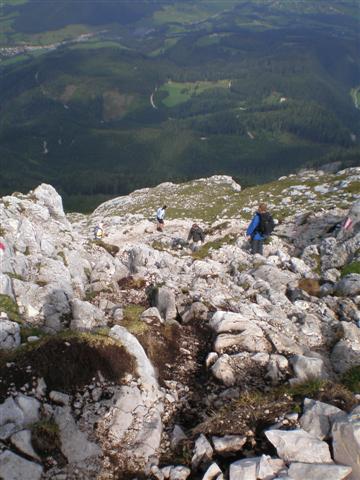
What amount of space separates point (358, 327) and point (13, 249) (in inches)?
682

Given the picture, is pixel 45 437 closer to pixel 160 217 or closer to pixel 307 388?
pixel 307 388

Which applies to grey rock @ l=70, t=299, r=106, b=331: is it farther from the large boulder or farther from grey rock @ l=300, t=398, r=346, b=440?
the large boulder

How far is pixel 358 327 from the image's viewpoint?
18312 mm

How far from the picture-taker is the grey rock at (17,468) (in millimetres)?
9227

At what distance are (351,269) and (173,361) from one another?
14.5 metres

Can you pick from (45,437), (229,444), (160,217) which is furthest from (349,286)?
(160,217)

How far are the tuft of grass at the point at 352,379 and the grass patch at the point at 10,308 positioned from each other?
11.8m

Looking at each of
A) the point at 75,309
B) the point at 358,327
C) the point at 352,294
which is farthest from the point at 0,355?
the point at 352,294

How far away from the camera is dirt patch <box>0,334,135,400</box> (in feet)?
38.3

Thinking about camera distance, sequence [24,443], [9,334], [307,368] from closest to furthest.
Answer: [24,443]
[307,368]
[9,334]

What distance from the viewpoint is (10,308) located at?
53.1 feet

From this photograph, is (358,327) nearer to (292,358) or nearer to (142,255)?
(292,358)

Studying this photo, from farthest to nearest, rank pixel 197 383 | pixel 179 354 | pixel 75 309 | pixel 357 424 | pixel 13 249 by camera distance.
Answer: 1. pixel 13 249
2. pixel 75 309
3. pixel 179 354
4. pixel 197 383
5. pixel 357 424

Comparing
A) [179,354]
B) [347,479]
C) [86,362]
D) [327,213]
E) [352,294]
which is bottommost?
[327,213]
